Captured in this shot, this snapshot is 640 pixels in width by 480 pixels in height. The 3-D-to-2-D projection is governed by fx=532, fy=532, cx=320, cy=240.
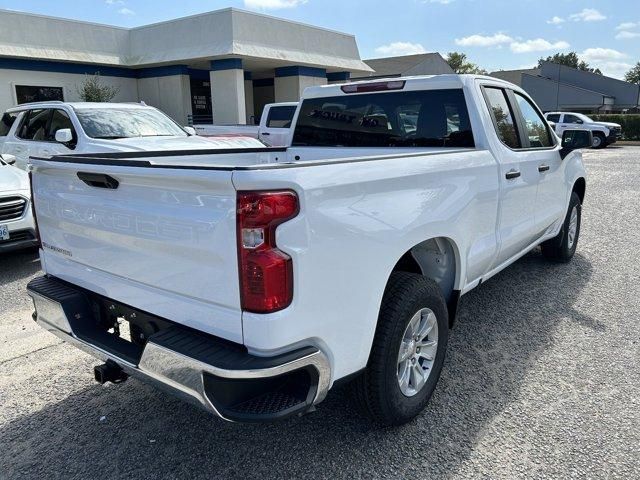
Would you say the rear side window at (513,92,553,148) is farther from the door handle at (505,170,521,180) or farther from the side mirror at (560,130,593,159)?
the door handle at (505,170,521,180)

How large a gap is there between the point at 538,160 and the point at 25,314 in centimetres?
467

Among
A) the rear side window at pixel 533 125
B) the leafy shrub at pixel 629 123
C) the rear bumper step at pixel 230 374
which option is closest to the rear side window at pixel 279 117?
the rear side window at pixel 533 125

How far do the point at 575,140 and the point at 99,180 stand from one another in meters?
4.30

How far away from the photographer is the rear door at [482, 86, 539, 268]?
12.7 feet

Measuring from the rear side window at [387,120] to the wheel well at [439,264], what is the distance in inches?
35.4

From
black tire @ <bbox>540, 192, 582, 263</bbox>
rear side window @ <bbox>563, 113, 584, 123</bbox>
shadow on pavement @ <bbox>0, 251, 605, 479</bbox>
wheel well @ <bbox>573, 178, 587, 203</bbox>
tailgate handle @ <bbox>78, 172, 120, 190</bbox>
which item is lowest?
shadow on pavement @ <bbox>0, 251, 605, 479</bbox>

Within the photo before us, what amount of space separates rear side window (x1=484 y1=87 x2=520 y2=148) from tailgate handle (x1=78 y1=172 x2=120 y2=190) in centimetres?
276

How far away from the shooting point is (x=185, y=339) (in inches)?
90.4

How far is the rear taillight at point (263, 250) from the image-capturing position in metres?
2.06

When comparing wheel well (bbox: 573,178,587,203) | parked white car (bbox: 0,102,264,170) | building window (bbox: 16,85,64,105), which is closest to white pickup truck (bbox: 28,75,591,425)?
wheel well (bbox: 573,178,587,203)

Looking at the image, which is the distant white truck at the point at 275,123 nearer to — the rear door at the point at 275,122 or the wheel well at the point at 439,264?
the rear door at the point at 275,122

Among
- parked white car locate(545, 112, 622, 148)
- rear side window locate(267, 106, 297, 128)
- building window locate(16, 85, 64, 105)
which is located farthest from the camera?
parked white car locate(545, 112, 622, 148)

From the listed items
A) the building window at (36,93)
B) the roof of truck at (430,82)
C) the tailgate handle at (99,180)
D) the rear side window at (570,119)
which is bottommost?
the rear side window at (570,119)

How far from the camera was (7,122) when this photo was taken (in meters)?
9.91
